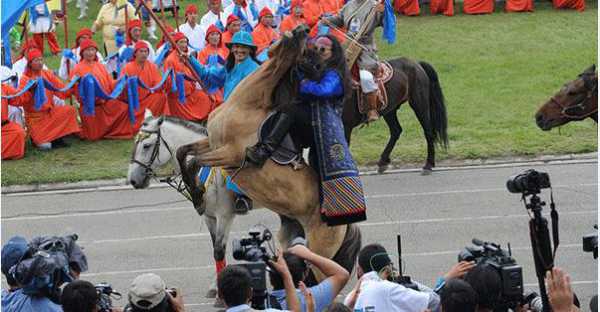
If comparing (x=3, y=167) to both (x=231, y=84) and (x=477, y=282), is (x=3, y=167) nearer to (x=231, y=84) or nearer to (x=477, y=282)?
(x=231, y=84)

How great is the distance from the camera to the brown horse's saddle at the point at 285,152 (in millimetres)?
10648

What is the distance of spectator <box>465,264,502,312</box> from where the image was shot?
7.07m

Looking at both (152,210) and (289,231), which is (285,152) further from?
(152,210)

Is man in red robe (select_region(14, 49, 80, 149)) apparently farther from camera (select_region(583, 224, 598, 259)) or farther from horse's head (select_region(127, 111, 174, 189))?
camera (select_region(583, 224, 598, 259))

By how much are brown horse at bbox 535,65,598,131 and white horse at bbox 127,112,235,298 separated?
3.23 meters

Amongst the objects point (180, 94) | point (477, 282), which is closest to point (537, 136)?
point (180, 94)

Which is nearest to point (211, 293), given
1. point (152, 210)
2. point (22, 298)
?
point (152, 210)

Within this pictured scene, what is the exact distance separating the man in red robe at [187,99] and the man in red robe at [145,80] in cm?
22

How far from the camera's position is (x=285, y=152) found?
10750mm

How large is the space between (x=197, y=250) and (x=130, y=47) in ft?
27.5

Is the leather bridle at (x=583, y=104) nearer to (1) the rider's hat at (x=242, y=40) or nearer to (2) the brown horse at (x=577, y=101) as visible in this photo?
(2) the brown horse at (x=577, y=101)

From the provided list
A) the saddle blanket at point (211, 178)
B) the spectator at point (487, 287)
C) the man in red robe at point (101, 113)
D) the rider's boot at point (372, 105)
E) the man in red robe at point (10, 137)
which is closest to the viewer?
the spectator at point (487, 287)

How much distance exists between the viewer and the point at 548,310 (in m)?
6.77

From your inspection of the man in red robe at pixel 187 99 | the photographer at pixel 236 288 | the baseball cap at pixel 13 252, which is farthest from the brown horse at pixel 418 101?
the photographer at pixel 236 288
